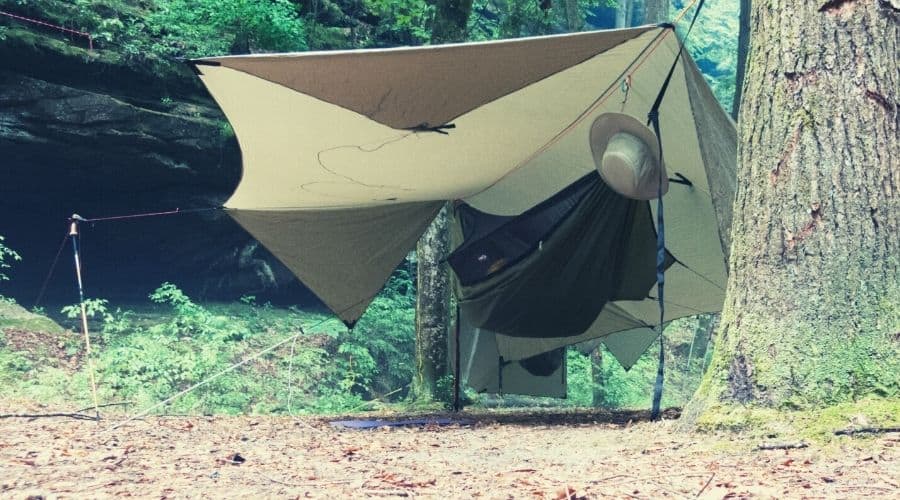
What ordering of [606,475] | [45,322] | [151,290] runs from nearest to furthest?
[606,475]
[45,322]
[151,290]

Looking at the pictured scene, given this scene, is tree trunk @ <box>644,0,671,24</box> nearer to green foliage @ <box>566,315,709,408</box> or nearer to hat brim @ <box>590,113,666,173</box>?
green foliage @ <box>566,315,709,408</box>

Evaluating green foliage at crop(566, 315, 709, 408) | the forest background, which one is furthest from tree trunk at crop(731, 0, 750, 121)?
green foliage at crop(566, 315, 709, 408)

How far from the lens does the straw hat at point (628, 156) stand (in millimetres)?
4102

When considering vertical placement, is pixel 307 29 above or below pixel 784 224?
above

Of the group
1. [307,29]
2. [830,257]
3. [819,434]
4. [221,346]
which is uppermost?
[307,29]

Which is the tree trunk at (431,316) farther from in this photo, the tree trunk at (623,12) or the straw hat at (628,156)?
the tree trunk at (623,12)

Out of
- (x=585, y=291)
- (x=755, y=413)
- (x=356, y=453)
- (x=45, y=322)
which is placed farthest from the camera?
(x=45, y=322)

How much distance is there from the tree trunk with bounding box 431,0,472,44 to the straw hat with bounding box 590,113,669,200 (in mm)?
1856

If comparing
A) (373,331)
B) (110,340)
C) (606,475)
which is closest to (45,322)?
(110,340)

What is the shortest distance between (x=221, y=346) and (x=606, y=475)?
23.4 feet

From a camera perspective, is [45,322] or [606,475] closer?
[606,475]

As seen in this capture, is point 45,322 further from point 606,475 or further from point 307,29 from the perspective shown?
point 606,475

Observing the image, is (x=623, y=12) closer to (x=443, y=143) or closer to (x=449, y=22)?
(x=449, y=22)

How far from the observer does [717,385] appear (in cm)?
232
